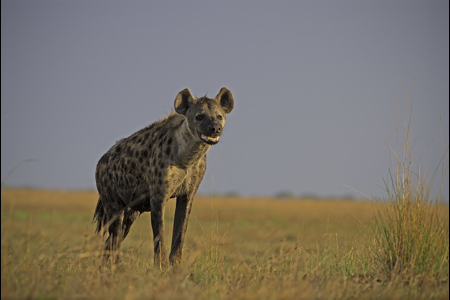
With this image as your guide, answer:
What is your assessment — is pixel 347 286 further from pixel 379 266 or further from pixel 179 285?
pixel 179 285

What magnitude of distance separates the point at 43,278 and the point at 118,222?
2457 millimetres

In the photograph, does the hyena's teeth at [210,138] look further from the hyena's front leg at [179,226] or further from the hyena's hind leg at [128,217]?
the hyena's hind leg at [128,217]

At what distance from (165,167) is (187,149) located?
0.33 metres

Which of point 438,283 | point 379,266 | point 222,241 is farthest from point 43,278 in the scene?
point 438,283

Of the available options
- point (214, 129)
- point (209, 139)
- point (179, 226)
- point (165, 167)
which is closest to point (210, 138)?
point (209, 139)

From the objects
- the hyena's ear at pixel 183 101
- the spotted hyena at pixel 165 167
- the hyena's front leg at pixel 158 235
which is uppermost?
the hyena's ear at pixel 183 101

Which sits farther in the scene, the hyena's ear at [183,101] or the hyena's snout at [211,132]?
the hyena's ear at [183,101]

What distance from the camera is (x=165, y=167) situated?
19.0 feet

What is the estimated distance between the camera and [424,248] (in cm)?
504

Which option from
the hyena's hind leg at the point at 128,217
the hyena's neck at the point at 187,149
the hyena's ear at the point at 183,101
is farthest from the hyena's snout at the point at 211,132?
the hyena's hind leg at the point at 128,217

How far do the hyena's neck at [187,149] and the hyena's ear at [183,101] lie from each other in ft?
0.75

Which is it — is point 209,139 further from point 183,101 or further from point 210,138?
point 183,101

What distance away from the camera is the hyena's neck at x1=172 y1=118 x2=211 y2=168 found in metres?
5.78

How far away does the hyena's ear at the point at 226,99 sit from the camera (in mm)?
6250
